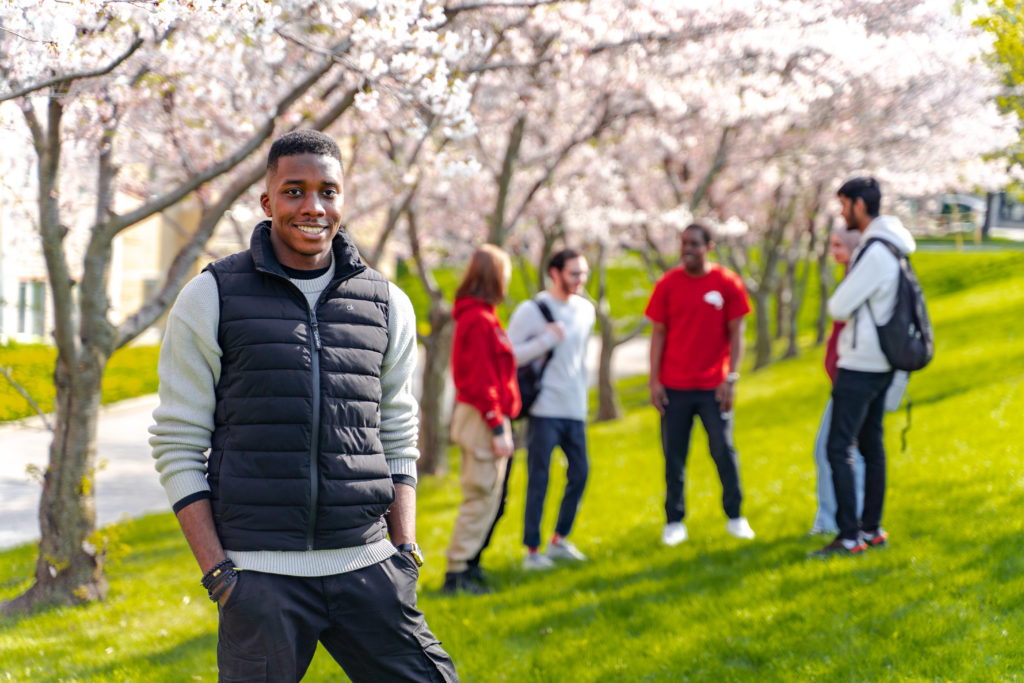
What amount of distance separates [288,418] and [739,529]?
15.7 feet

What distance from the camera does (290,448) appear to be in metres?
2.56

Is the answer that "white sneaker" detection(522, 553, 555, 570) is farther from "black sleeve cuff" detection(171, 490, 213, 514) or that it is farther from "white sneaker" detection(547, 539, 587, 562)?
"black sleeve cuff" detection(171, 490, 213, 514)

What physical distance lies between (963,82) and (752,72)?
559 centimetres

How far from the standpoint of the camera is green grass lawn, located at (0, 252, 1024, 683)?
14.3 feet

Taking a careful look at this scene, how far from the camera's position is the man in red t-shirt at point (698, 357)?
6531mm

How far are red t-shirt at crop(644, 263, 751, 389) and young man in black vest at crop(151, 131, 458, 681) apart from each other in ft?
13.3

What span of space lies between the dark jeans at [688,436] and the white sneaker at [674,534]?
7.4 inches

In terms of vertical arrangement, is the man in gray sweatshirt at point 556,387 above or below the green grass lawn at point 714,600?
above

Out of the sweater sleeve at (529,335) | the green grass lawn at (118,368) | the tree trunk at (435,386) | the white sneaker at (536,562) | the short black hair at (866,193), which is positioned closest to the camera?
the short black hair at (866,193)

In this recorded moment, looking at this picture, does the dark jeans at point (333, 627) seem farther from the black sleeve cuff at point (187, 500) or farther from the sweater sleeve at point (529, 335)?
the sweater sleeve at point (529, 335)

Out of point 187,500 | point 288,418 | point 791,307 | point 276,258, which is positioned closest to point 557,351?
point 276,258

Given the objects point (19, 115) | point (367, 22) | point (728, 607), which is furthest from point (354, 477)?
point (19, 115)

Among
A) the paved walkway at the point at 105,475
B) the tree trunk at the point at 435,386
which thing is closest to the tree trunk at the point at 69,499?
the paved walkway at the point at 105,475

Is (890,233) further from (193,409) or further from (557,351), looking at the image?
(193,409)
